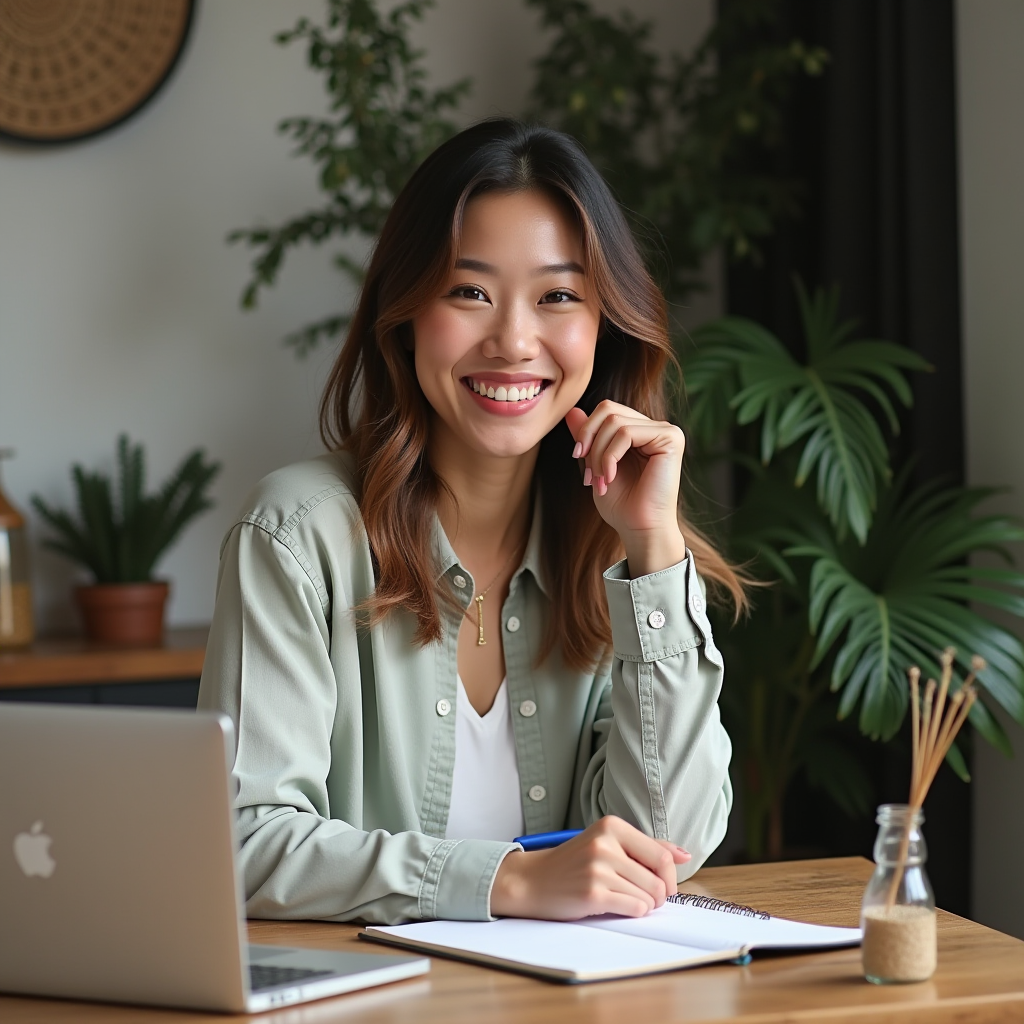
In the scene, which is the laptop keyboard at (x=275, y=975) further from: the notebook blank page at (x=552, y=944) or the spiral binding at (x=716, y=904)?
the spiral binding at (x=716, y=904)

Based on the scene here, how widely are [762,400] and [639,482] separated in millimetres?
698

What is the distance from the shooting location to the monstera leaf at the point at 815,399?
2.09m

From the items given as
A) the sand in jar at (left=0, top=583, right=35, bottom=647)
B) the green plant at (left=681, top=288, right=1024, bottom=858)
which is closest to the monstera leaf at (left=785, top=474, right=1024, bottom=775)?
the green plant at (left=681, top=288, right=1024, bottom=858)

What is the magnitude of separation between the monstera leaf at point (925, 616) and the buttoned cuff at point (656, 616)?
0.57 m

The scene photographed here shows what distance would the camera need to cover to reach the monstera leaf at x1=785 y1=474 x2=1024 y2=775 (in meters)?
1.93

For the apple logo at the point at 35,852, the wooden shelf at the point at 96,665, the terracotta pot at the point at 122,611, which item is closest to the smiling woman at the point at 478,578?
the apple logo at the point at 35,852

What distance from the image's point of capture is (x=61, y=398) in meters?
2.97

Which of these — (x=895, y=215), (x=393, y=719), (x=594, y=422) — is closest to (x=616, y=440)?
(x=594, y=422)

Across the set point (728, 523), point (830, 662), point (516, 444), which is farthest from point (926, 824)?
point (516, 444)

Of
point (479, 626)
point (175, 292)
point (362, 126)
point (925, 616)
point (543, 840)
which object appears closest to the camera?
point (543, 840)

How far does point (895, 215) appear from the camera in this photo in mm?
2480

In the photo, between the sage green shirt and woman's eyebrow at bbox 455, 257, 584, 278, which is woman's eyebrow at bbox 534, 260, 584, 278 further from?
the sage green shirt

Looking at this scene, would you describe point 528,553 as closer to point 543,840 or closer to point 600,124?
point 543,840

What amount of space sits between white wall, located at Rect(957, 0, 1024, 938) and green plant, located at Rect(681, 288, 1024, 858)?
0.37 feet
